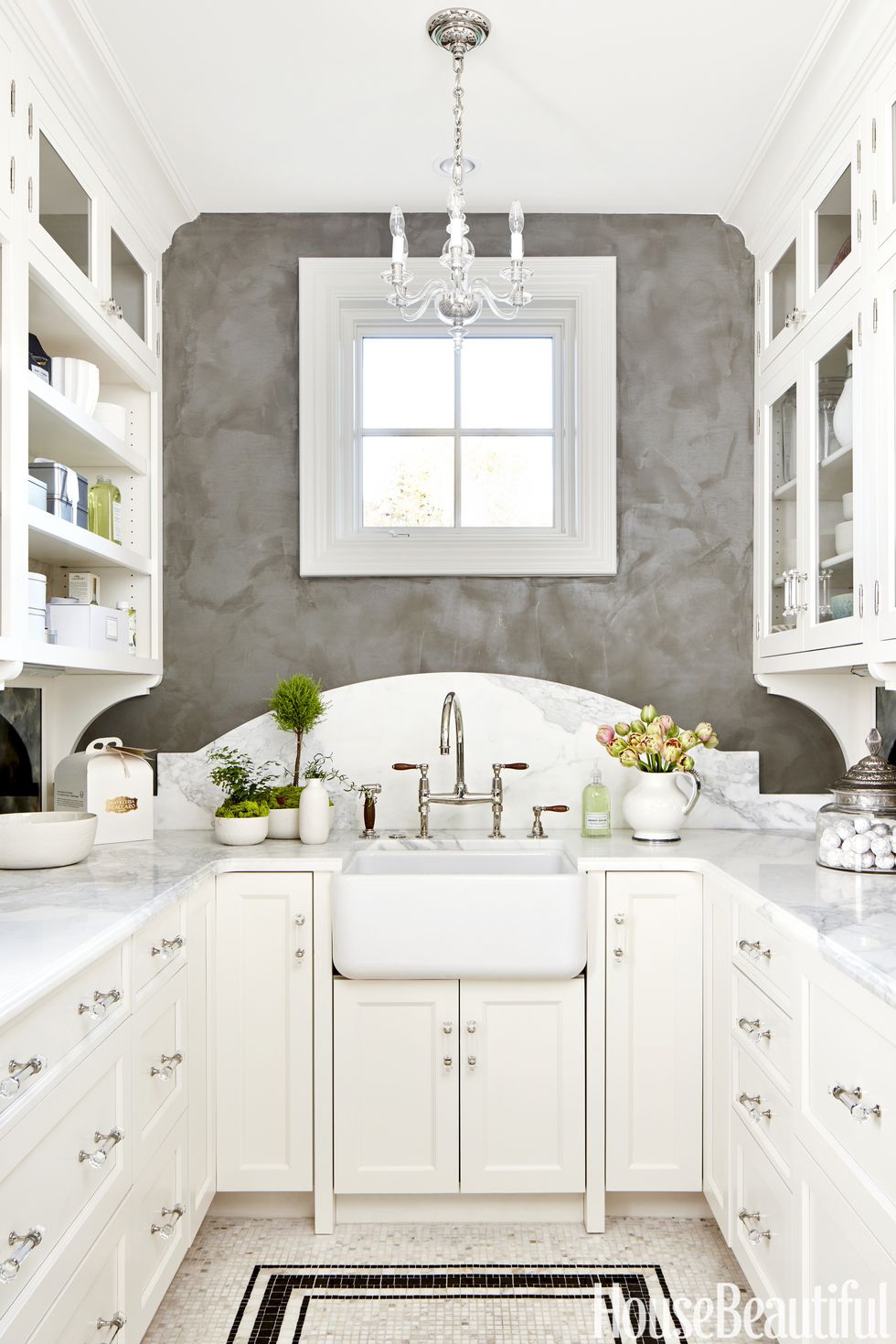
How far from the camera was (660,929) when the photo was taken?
2277 mm

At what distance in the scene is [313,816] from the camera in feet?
8.30

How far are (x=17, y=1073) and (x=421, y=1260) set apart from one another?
1313mm

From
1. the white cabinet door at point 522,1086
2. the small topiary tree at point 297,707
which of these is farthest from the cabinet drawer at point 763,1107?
the small topiary tree at point 297,707

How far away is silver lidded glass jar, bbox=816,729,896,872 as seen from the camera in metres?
2.01

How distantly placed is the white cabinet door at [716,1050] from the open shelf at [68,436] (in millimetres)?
1774

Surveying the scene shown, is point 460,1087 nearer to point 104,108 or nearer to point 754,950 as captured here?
point 754,950

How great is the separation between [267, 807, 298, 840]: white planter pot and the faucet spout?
17.4 inches

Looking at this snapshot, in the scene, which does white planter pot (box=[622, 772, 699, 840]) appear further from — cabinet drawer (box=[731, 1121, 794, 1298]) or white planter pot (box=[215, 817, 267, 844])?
white planter pot (box=[215, 817, 267, 844])

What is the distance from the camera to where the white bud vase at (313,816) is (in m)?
2.53

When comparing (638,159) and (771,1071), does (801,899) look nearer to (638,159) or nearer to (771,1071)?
(771,1071)

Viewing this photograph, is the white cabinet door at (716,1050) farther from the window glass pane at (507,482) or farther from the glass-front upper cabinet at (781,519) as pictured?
the window glass pane at (507,482)

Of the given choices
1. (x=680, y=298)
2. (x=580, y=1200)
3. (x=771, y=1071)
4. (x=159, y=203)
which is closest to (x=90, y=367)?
(x=159, y=203)

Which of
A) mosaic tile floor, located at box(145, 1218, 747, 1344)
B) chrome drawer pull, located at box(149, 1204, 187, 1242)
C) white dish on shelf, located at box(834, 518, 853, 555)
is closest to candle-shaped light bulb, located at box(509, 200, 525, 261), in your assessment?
white dish on shelf, located at box(834, 518, 853, 555)

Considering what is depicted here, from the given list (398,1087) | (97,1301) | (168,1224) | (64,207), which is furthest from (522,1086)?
(64,207)
